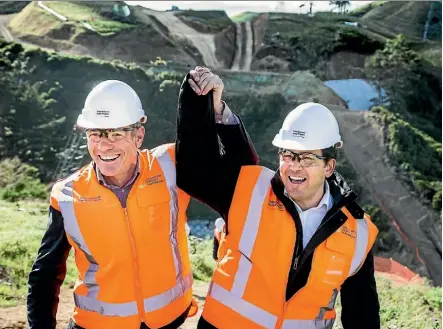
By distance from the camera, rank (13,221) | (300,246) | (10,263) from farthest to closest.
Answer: (13,221) → (10,263) → (300,246)

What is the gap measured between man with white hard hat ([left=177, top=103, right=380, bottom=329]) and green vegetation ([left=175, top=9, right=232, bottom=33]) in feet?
126

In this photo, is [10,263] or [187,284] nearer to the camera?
[187,284]

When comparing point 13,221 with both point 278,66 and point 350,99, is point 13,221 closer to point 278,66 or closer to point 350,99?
point 350,99

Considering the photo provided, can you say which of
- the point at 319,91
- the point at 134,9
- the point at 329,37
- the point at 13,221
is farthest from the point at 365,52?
the point at 13,221

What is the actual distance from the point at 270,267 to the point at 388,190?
22.7 m

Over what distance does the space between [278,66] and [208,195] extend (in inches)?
1423

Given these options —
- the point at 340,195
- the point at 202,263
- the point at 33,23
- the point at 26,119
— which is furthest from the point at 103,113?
the point at 33,23

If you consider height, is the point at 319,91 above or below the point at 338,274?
below

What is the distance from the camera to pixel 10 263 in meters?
5.48

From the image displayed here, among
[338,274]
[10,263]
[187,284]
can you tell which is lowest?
[10,263]

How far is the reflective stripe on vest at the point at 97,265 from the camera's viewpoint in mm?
2641

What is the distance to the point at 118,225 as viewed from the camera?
2.65 meters

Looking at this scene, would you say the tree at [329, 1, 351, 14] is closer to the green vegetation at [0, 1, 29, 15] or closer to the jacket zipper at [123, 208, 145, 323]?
the green vegetation at [0, 1, 29, 15]

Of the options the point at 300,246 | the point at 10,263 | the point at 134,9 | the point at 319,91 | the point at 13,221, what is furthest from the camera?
the point at 134,9
